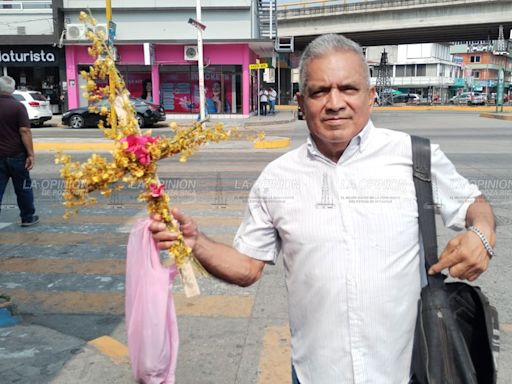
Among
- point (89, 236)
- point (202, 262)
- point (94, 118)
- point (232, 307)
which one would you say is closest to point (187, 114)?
point (94, 118)

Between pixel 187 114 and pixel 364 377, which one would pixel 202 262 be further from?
pixel 187 114

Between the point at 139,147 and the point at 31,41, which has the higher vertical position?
the point at 31,41

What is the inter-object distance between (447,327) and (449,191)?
49 centimetres

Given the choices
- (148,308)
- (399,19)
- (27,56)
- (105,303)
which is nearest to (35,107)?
(27,56)

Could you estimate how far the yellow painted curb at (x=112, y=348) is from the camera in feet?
11.8

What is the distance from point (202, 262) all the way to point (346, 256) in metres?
0.55

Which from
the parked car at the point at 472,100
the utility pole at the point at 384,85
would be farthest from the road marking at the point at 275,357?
the utility pole at the point at 384,85

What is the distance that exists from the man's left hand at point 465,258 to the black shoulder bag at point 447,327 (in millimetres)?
59

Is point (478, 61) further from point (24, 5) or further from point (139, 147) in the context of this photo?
point (139, 147)

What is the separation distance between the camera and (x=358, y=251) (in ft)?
5.90

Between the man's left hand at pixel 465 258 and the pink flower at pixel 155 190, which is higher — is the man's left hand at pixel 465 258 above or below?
below

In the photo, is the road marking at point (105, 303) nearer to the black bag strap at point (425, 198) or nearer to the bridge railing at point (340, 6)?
the black bag strap at point (425, 198)

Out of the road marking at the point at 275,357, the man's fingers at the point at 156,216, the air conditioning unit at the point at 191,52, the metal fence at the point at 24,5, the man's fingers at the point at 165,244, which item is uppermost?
the metal fence at the point at 24,5

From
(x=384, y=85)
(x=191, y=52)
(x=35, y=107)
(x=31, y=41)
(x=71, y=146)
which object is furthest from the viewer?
(x=384, y=85)
